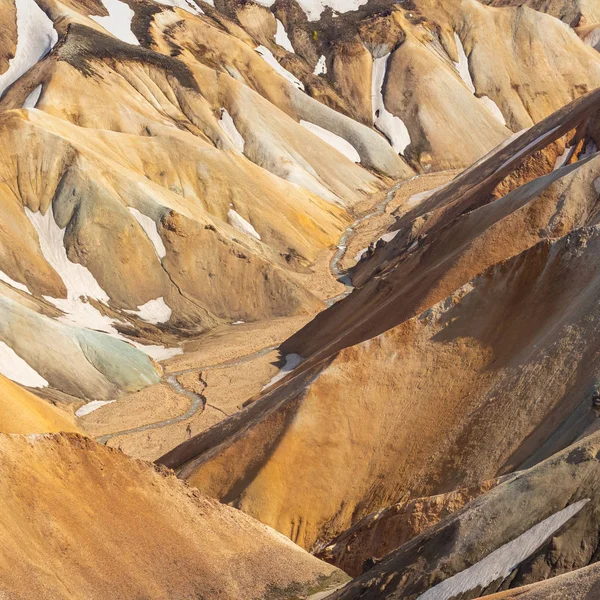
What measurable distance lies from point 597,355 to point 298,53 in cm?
8389

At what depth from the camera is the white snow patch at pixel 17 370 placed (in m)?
39.9

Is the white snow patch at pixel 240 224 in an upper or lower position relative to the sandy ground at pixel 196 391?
upper

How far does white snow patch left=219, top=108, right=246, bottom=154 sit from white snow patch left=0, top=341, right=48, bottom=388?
38572mm

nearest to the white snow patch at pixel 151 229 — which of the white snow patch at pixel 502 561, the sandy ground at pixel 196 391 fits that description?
the sandy ground at pixel 196 391

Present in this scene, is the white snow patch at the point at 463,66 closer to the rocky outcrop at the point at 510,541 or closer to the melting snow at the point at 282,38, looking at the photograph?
the melting snow at the point at 282,38

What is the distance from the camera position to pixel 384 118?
312 ft

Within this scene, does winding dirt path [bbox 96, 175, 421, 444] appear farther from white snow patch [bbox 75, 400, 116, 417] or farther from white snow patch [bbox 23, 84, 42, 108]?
white snow patch [bbox 23, 84, 42, 108]

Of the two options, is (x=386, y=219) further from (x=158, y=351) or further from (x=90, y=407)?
(x=90, y=407)

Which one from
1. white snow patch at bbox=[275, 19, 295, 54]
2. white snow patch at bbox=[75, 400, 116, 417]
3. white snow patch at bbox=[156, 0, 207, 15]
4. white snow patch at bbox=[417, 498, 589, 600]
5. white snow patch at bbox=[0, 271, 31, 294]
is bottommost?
white snow patch at bbox=[75, 400, 116, 417]

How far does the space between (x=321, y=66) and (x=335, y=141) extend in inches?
687

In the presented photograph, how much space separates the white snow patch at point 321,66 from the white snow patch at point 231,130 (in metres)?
24.0

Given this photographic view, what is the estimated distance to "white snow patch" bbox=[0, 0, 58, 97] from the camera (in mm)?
77000

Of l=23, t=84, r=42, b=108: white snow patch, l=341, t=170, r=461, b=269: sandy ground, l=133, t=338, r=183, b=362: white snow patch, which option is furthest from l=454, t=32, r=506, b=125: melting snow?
l=133, t=338, r=183, b=362: white snow patch

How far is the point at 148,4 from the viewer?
298 ft
